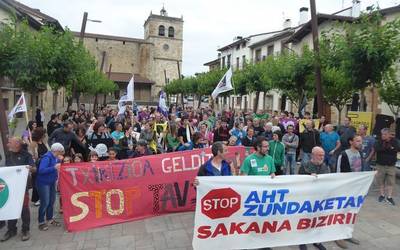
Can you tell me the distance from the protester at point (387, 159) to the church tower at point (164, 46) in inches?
2608

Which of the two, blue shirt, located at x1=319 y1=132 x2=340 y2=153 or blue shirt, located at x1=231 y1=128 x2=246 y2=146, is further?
blue shirt, located at x1=231 y1=128 x2=246 y2=146

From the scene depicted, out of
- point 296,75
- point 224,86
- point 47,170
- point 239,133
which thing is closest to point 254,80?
point 296,75

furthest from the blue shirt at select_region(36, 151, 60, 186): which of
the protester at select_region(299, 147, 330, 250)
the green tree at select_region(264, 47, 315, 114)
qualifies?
the green tree at select_region(264, 47, 315, 114)

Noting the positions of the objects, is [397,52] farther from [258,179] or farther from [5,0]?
[5,0]

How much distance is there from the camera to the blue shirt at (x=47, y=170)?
227 inches

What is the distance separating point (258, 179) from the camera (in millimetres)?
4734

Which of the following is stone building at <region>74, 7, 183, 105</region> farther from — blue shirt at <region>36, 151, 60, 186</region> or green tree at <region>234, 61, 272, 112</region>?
blue shirt at <region>36, 151, 60, 186</region>

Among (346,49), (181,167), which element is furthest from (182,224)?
(346,49)

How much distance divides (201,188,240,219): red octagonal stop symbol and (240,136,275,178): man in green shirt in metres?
0.73

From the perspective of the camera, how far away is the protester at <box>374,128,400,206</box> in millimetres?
7566

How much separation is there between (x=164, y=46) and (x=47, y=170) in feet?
234

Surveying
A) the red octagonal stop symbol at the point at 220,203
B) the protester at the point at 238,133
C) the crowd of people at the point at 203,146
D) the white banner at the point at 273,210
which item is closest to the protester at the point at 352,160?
the crowd of people at the point at 203,146

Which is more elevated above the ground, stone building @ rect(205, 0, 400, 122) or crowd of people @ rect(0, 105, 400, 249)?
stone building @ rect(205, 0, 400, 122)

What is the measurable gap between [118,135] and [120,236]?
3483mm
